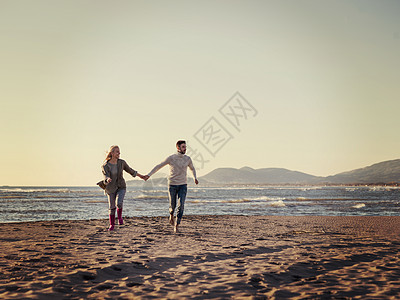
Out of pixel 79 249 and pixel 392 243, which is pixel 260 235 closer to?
pixel 392 243

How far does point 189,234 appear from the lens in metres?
Answer: 8.47

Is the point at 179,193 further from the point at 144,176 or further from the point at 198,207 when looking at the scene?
the point at 198,207

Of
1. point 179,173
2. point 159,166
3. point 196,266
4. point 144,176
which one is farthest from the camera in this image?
point 144,176

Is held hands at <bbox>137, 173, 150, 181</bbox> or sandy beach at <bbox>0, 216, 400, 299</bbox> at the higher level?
held hands at <bbox>137, 173, 150, 181</bbox>

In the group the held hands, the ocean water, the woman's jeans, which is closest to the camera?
the woman's jeans

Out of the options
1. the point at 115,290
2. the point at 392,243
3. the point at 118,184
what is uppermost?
the point at 118,184

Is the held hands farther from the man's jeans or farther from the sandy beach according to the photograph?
the sandy beach

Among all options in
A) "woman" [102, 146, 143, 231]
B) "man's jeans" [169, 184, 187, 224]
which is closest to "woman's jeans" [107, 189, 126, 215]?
"woman" [102, 146, 143, 231]

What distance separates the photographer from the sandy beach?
390 cm

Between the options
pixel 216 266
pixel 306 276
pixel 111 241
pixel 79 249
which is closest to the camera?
pixel 306 276

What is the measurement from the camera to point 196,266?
5.11 m

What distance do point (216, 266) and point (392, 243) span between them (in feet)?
14.9

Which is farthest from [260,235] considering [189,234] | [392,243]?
[392,243]

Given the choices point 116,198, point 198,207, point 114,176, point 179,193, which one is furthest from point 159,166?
point 198,207
